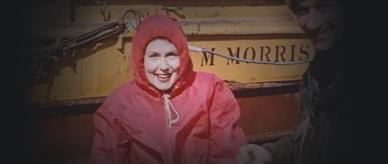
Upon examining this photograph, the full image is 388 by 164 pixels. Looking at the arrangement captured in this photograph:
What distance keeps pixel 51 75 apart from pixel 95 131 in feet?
0.82

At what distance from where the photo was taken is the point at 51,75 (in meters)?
2.19

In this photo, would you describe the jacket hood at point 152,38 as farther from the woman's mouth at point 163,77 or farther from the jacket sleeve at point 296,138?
the jacket sleeve at point 296,138

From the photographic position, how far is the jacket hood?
2217 millimetres

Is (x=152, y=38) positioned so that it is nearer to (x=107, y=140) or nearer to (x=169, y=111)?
(x=169, y=111)

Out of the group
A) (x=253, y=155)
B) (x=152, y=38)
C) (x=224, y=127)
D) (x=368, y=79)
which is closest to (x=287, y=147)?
(x=253, y=155)

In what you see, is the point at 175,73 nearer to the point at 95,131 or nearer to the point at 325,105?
the point at 95,131

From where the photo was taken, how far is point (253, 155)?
8.02 feet

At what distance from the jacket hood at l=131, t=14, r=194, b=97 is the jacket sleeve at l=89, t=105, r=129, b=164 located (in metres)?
0.16

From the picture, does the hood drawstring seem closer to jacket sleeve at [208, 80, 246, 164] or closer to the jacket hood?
the jacket hood

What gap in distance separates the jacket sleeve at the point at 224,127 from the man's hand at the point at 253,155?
3 centimetres

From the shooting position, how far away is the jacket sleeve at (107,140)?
2.24m

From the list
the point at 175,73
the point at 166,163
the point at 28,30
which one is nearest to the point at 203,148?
the point at 166,163

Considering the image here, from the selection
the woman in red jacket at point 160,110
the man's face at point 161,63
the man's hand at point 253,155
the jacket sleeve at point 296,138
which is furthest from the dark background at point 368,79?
the man's face at point 161,63

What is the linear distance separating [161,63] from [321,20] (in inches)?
27.1
